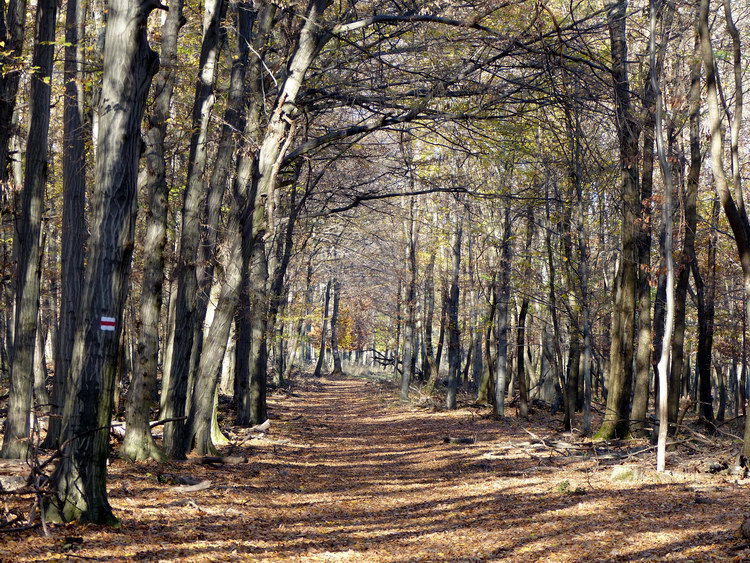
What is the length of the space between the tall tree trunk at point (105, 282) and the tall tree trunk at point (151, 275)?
399 cm

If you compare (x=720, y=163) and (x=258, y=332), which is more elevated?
(x=720, y=163)

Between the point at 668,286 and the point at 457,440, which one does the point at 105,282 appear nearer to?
the point at 668,286

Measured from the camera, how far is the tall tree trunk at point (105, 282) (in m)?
6.54

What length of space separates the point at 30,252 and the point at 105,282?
4098mm

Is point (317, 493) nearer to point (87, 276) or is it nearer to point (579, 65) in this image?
point (87, 276)

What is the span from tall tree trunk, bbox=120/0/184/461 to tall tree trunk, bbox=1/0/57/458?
56.5 inches

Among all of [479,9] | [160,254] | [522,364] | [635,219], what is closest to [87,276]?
[160,254]

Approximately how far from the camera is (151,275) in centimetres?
1093

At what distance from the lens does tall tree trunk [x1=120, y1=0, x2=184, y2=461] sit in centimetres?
1073

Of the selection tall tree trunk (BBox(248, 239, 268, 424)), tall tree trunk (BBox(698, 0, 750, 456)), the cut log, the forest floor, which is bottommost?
the cut log

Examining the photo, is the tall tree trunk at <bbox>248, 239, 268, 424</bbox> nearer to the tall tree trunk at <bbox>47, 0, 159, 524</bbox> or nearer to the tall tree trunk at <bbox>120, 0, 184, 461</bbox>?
the tall tree trunk at <bbox>120, 0, 184, 461</bbox>

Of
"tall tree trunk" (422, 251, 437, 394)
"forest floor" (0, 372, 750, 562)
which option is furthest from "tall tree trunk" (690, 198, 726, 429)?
"tall tree trunk" (422, 251, 437, 394)

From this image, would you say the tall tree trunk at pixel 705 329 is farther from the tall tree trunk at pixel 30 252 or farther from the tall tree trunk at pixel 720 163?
the tall tree trunk at pixel 30 252

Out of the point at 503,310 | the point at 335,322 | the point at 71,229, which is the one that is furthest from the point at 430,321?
the point at 71,229
